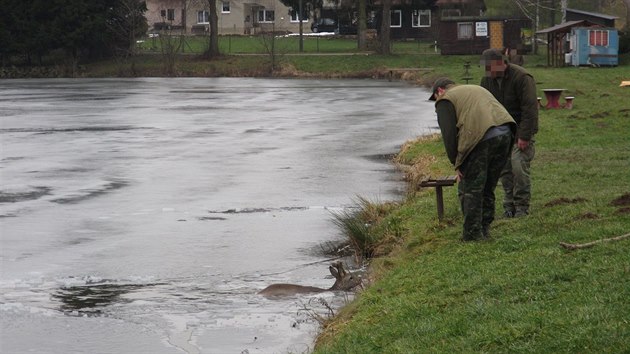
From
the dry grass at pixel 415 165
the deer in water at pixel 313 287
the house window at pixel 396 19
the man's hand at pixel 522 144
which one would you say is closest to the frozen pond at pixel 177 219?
the deer in water at pixel 313 287

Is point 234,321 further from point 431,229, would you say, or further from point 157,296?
point 431,229

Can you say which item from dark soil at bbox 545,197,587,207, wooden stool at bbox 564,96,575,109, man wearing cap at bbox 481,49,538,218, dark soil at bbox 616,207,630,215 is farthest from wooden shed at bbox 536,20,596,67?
dark soil at bbox 616,207,630,215

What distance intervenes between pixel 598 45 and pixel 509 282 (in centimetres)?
5168

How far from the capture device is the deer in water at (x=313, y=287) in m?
13.1

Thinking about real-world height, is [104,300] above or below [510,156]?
below

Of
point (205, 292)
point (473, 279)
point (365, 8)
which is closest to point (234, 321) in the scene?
point (205, 292)

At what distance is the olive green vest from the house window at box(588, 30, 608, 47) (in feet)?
161

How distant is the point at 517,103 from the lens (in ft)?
43.2

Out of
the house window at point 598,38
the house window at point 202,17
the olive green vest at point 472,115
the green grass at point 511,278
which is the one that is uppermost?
the house window at point 202,17

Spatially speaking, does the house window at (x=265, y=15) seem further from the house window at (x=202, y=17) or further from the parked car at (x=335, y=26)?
the parked car at (x=335, y=26)

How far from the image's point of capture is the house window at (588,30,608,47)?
194ft

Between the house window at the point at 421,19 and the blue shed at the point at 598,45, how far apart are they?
→ 40.2 metres

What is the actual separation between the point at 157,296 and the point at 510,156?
13.9 ft

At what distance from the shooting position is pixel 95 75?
79625 millimetres
